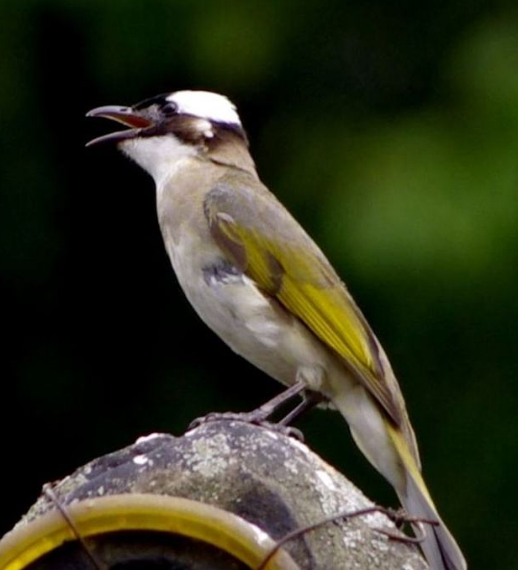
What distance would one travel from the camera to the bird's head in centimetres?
659

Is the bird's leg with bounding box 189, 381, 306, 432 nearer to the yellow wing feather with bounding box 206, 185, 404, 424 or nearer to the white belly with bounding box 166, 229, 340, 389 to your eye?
the white belly with bounding box 166, 229, 340, 389

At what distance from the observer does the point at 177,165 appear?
6543 millimetres

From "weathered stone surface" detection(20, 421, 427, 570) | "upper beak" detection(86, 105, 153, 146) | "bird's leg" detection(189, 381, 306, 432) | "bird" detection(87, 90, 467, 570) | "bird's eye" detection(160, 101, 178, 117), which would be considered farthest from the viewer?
"bird's eye" detection(160, 101, 178, 117)

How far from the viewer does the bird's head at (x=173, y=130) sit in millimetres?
6594

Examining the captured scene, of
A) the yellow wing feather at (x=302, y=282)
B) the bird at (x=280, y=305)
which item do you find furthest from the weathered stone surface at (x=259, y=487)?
the yellow wing feather at (x=302, y=282)

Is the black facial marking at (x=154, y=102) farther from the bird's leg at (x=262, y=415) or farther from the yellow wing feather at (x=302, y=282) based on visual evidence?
the bird's leg at (x=262, y=415)

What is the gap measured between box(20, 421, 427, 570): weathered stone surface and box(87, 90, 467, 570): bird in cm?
149

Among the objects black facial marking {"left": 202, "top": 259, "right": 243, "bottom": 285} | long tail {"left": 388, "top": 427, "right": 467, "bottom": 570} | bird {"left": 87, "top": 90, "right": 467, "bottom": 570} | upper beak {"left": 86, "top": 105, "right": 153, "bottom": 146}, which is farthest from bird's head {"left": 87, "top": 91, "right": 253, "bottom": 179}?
long tail {"left": 388, "top": 427, "right": 467, "bottom": 570}

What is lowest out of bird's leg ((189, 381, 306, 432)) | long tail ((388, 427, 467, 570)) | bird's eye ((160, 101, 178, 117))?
long tail ((388, 427, 467, 570))

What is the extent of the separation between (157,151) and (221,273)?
35.0 inches

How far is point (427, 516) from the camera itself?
5.03 m

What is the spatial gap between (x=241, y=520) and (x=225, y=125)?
3.49 m

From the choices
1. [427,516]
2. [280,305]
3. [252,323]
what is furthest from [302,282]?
[427,516]

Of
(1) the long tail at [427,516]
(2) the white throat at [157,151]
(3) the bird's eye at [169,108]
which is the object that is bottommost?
(1) the long tail at [427,516]
